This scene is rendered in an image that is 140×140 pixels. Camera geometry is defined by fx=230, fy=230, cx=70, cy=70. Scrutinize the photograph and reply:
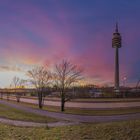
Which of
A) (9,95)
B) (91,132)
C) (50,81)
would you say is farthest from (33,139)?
(50,81)

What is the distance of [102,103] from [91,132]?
13.0m

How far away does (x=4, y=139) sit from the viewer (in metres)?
8.00

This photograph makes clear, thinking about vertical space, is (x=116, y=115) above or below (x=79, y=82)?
below

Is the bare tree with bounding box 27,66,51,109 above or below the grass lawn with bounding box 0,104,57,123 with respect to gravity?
above

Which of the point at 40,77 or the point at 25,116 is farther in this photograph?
the point at 40,77

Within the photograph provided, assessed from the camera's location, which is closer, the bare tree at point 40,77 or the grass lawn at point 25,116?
the grass lawn at point 25,116

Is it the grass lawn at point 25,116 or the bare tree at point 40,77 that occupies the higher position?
the bare tree at point 40,77

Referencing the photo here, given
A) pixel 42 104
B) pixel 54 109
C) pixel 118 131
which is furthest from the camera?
pixel 54 109

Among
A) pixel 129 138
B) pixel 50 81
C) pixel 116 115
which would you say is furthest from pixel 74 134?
pixel 50 81

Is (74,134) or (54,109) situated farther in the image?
(54,109)

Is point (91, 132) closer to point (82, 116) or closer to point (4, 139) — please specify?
point (4, 139)

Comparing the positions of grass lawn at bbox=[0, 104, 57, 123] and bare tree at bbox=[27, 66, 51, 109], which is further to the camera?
bare tree at bbox=[27, 66, 51, 109]

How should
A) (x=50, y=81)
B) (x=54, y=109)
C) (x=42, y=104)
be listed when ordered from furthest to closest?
(x=50, y=81) → (x=54, y=109) → (x=42, y=104)

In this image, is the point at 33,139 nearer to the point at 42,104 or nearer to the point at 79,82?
the point at 42,104
